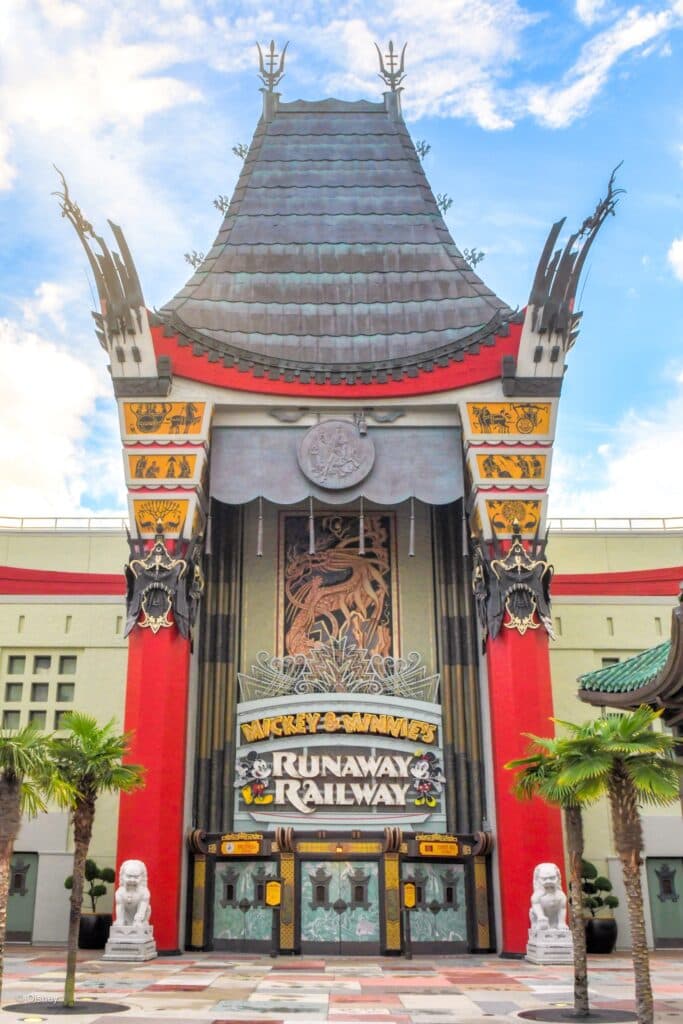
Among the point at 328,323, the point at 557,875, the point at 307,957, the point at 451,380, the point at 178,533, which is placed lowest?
the point at 307,957

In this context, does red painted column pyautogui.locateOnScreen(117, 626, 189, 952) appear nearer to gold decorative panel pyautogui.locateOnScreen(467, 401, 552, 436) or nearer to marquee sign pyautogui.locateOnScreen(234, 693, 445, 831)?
marquee sign pyautogui.locateOnScreen(234, 693, 445, 831)

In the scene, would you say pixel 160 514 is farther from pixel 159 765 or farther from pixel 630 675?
pixel 630 675

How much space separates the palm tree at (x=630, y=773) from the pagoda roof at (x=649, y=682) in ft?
1.08

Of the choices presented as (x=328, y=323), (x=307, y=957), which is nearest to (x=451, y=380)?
(x=328, y=323)

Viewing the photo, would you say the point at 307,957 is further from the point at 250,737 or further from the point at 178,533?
the point at 178,533

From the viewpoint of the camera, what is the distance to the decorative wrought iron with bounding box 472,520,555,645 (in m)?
30.7

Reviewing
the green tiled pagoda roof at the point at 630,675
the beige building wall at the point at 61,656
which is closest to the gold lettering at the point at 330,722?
the beige building wall at the point at 61,656

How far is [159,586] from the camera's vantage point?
101ft

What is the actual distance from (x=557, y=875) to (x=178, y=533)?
15.0m

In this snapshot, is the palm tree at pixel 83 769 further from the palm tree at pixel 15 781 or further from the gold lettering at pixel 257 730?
the gold lettering at pixel 257 730

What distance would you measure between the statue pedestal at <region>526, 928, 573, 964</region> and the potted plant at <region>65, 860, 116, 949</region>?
12228 millimetres

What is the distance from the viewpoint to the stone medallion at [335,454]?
32.6m

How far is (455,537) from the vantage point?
34562 millimetres

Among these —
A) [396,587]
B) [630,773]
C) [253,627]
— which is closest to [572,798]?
[630,773]
